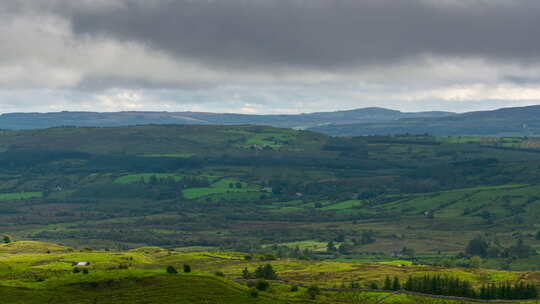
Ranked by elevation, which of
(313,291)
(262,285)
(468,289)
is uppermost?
(262,285)

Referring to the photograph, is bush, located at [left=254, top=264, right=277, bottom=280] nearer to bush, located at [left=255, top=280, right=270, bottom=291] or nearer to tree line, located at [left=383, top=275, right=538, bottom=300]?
bush, located at [left=255, top=280, right=270, bottom=291]

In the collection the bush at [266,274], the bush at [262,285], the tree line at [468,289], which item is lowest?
the bush at [266,274]

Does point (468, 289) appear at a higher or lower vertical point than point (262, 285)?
lower

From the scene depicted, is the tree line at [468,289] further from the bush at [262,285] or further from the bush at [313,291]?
the bush at [262,285]

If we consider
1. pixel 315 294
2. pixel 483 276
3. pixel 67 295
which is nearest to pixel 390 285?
pixel 315 294

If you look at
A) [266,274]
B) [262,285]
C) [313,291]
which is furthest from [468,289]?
[266,274]

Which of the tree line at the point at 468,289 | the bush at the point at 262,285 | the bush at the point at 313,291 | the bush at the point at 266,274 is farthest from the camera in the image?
the bush at the point at 266,274

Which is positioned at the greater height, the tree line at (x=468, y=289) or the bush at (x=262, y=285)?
A: the bush at (x=262, y=285)

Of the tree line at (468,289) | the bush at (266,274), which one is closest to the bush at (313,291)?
the tree line at (468,289)

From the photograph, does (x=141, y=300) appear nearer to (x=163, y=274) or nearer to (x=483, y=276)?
(x=163, y=274)

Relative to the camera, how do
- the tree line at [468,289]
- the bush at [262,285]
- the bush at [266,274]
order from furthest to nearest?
the bush at [266,274] < the bush at [262,285] < the tree line at [468,289]

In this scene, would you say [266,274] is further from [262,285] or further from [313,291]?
[313,291]

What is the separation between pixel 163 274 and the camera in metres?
146

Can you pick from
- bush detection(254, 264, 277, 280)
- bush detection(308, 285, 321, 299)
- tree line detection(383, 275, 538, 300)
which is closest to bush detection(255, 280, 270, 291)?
bush detection(308, 285, 321, 299)
